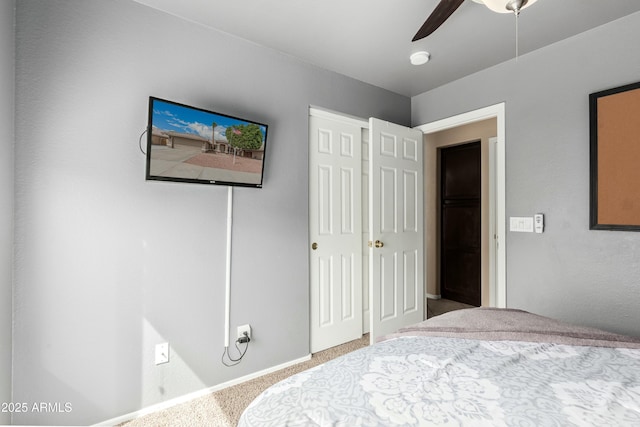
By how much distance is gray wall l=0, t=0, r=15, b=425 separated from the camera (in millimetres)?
1406

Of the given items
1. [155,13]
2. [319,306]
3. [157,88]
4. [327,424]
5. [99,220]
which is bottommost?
[319,306]

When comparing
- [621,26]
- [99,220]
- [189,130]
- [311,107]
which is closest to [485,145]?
[621,26]

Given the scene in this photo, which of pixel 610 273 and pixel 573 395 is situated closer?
pixel 573 395

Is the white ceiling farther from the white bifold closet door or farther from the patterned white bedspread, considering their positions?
the patterned white bedspread

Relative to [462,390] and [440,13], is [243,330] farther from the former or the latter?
[440,13]

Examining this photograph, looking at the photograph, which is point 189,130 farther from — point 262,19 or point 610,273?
point 610,273

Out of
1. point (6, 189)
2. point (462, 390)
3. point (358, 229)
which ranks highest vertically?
point (6, 189)

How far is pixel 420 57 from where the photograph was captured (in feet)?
8.11

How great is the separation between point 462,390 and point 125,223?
1869mm

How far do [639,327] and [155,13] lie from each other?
3.61m

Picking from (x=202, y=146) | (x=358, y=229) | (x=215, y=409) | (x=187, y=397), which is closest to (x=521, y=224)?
(x=358, y=229)

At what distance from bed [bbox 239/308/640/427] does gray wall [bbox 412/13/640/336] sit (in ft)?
3.18

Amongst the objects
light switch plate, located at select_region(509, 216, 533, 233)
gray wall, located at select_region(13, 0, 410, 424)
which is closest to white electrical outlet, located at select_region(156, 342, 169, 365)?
gray wall, located at select_region(13, 0, 410, 424)

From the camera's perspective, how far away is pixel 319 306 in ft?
8.89
